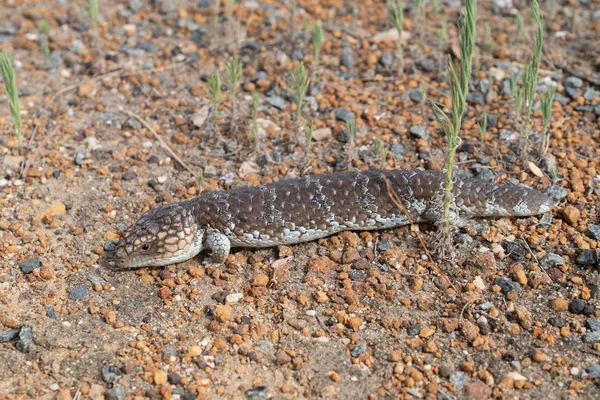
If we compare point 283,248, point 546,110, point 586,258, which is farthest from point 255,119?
point 586,258

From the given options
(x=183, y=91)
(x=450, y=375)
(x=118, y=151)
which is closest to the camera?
(x=450, y=375)

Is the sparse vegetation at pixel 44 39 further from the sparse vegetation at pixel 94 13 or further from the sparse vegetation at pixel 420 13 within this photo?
the sparse vegetation at pixel 420 13

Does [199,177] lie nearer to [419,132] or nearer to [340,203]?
[340,203]

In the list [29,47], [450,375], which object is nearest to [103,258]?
[450,375]

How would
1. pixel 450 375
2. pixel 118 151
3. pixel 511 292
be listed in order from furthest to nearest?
1. pixel 118 151
2. pixel 511 292
3. pixel 450 375

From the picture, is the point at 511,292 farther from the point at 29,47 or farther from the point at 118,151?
the point at 29,47

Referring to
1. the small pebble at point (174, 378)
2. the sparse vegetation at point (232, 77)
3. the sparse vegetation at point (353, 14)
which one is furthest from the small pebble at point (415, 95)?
the small pebble at point (174, 378)

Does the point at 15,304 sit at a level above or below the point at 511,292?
below

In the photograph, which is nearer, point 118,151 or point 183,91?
point 118,151
